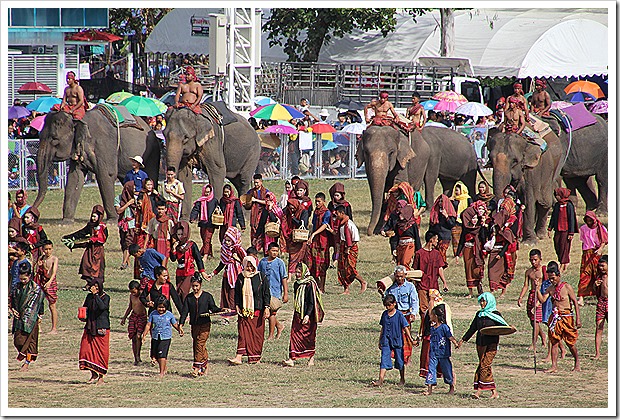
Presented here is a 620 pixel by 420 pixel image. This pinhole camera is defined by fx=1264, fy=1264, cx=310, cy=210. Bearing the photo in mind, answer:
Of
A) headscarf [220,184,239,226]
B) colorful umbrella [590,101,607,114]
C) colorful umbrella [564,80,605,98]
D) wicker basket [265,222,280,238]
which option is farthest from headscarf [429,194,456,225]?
colorful umbrella [564,80,605,98]

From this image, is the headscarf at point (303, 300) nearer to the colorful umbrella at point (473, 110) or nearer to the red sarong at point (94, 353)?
the red sarong at point (94, 353)

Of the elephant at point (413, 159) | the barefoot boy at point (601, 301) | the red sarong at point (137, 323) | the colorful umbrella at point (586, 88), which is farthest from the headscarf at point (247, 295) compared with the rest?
the colorful umbrella at point (586, 88)

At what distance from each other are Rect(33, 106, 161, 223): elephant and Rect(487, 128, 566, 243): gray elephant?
23.7 feet

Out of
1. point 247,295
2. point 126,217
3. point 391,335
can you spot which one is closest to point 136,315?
point 247,295

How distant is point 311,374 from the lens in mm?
14023

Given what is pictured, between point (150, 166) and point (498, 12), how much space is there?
31788 mm

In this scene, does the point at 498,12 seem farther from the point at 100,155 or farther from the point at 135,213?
the point at 135,213

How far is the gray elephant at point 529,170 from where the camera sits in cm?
2272

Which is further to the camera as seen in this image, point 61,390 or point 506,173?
point 506,173

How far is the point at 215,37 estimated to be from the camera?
114ft

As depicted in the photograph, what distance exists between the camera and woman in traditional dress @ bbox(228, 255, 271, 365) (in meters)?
14.2

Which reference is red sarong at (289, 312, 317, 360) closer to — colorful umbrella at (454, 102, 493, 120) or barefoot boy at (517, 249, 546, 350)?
barefoot boy at (517, 249, 546, 350)

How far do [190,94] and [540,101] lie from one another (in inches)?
269

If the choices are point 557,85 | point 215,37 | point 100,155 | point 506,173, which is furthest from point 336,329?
point 557,85
